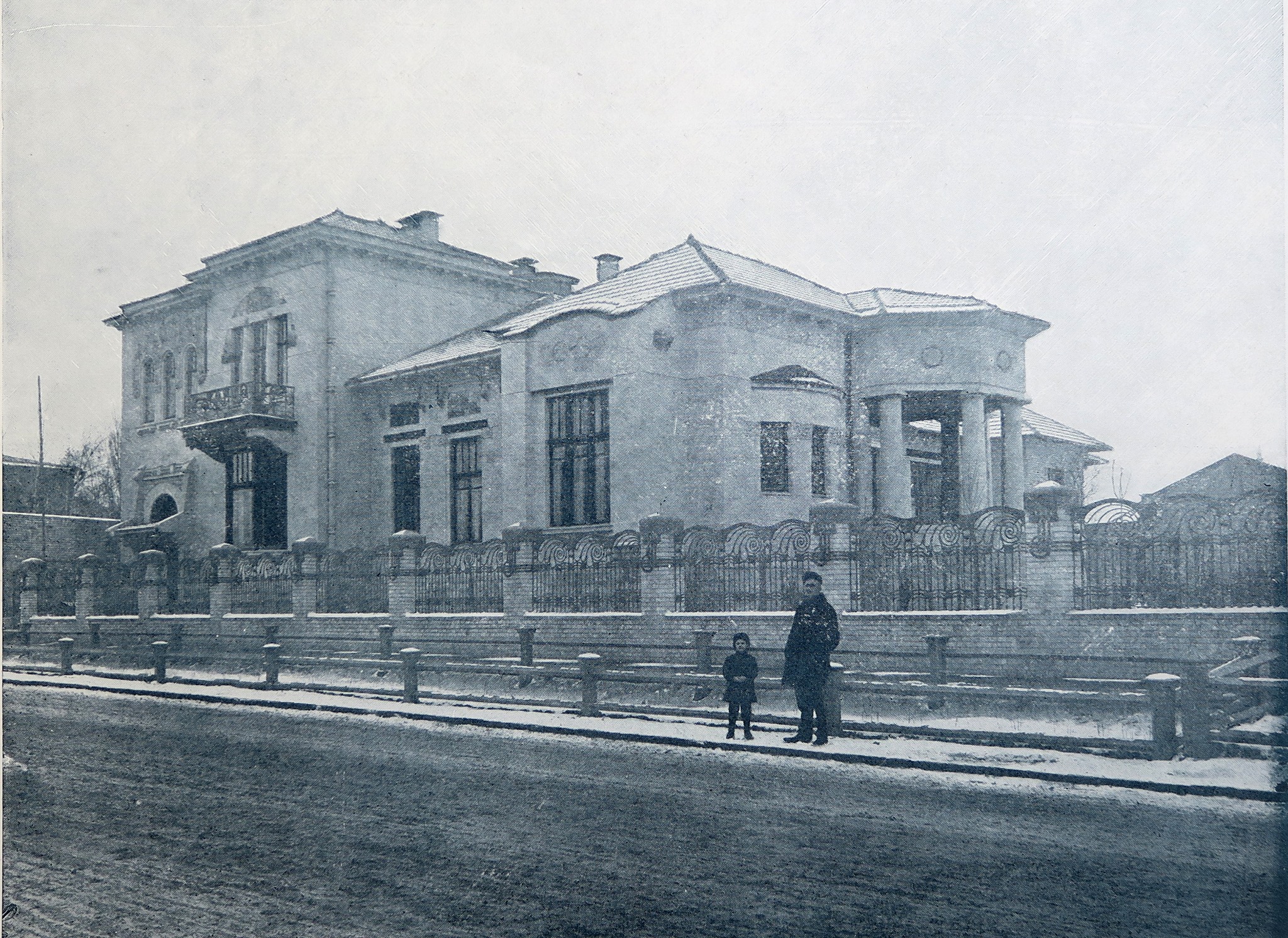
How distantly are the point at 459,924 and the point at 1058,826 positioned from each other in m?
3.88

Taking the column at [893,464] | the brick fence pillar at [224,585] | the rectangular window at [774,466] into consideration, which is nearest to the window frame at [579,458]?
the rectangular window at [774,466]

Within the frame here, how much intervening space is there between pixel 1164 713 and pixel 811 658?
300 cm

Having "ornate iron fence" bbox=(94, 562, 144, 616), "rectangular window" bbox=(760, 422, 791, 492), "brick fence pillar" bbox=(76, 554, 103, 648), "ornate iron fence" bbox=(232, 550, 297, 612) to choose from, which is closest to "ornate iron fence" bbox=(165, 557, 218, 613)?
"ornate iron fence" bbox=(232, 550, 297, 612)

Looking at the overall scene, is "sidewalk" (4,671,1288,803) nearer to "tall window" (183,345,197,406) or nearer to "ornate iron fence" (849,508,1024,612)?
"ornate iron fence" (849,508,1024,612)

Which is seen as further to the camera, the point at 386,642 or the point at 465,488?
the point at 465,488

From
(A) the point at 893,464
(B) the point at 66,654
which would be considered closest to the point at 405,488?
(B) the point at 66,654

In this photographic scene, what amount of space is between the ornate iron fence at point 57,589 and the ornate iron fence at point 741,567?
13.7 meters

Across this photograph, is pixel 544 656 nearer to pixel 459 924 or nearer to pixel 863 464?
pixel 863 464

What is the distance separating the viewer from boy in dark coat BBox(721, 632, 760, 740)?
10703 millimetres

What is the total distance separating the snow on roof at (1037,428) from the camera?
18.2 m

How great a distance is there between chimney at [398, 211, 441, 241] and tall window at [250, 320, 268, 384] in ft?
13.3

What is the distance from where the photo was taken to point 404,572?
61.1 ft

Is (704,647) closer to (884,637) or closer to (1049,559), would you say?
(884,637)

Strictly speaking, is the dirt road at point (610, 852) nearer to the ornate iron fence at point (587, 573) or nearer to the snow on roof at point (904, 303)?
the ornate iron fence at point (587, 573)
